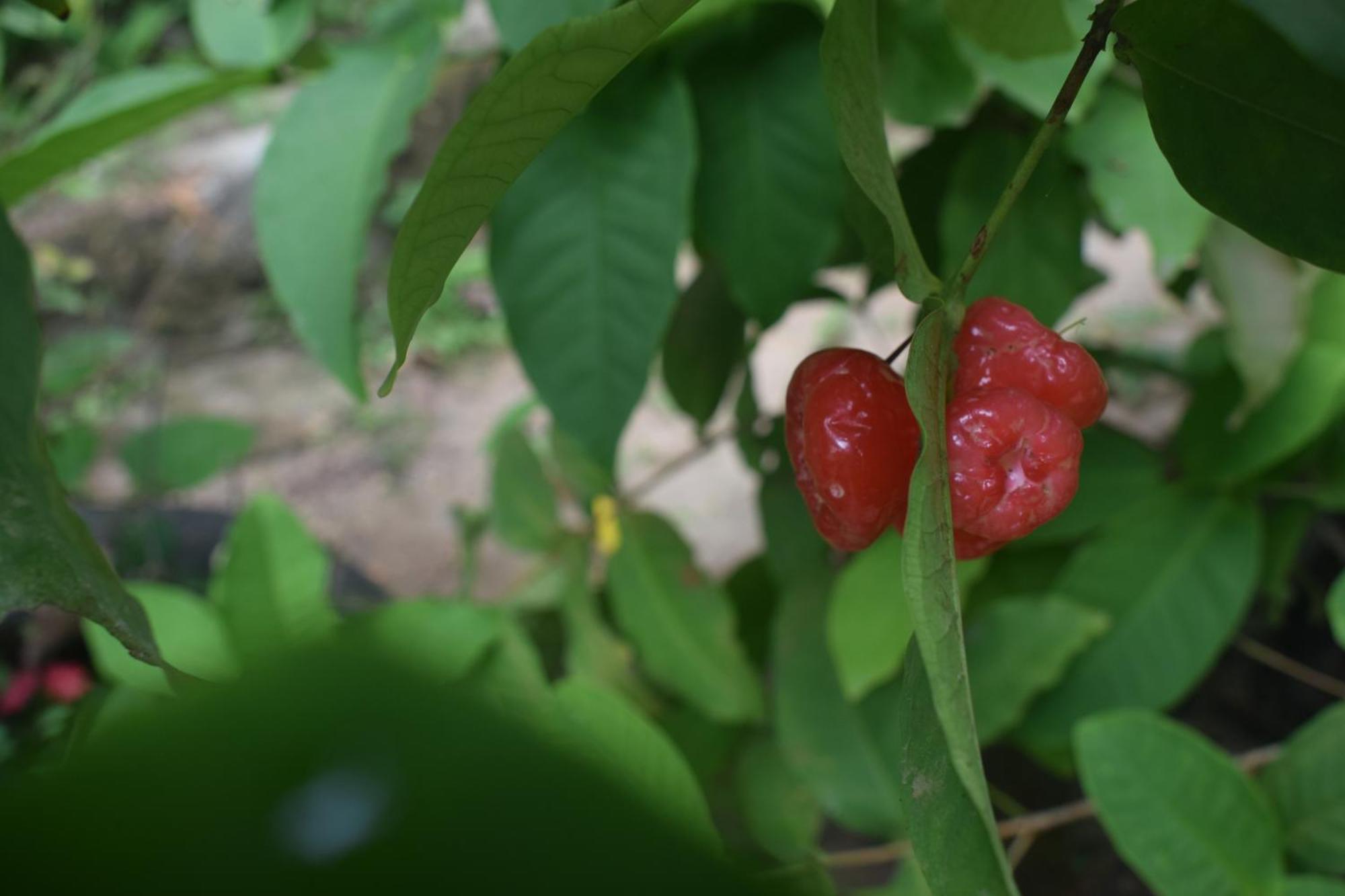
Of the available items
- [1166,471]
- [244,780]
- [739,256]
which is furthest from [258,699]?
[1166,471]

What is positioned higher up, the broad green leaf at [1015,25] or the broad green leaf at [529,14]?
the broad green leaf at [1015,25]

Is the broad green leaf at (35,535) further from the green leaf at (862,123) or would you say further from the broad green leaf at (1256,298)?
the broad green leaf at (1256,298)

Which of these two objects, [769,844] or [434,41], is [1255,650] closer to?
[769,844]

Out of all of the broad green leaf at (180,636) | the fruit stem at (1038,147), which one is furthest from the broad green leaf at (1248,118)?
the broad green leaf at (180,636)

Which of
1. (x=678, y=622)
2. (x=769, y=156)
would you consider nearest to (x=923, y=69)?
(x=769, y=156)

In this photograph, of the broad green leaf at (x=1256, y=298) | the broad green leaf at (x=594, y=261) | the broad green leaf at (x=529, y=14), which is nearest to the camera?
the broad green leaf at (x=529, y=14)

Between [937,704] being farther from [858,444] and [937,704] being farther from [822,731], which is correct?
[822,731]
